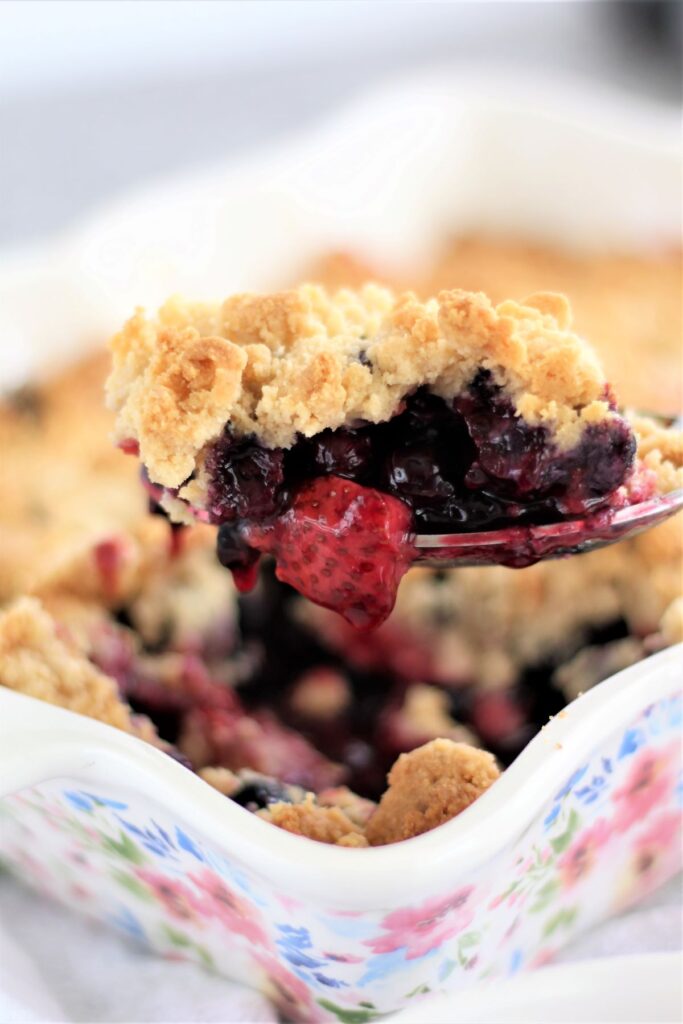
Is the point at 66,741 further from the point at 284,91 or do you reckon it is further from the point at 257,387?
the point at 284,91

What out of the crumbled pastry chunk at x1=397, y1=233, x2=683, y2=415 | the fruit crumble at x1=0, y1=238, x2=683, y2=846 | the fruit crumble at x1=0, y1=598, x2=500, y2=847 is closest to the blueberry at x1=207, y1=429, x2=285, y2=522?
the fruit crumble at x1=0, y1=238, x2=683, y2=846

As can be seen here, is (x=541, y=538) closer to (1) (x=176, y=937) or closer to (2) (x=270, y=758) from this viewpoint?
(2) (x=270, y=758)

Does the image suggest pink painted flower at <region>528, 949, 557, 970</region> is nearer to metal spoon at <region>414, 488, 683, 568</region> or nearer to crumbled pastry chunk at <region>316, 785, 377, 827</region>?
crumbled pastry chunk at <region>316, 785, 377, 827</region>

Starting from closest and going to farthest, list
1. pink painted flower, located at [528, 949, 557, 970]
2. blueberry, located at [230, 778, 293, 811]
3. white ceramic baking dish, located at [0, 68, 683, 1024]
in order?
white ceramic baking dish, located at [0, 68, 683, 1024] < blueberry, located at [230, 778, 293, 811] < pink painted flower, located at [528, 949, 557, 970]

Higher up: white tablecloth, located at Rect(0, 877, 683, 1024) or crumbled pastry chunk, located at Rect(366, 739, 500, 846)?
crumbled pastry chunk, located at Rect(366, 739, 500, 846)

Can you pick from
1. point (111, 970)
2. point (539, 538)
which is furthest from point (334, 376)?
point (111, 970)
